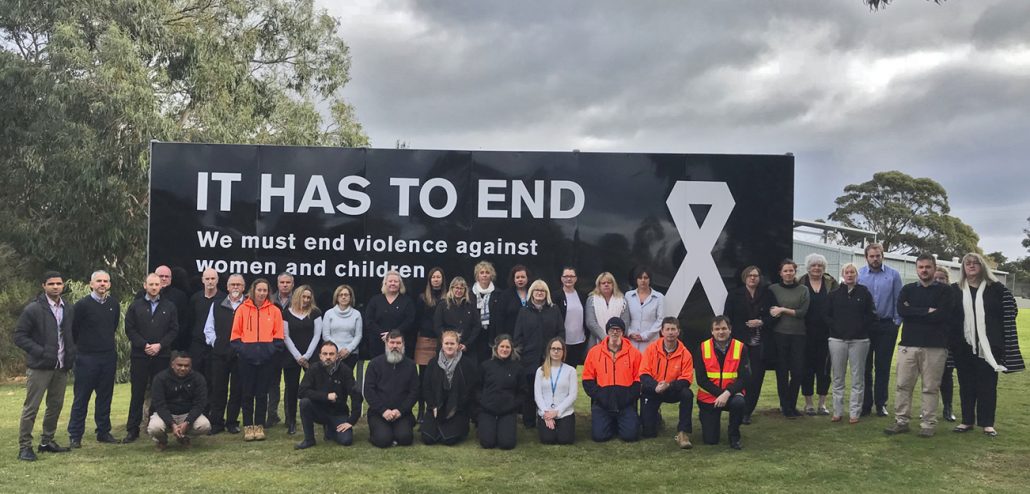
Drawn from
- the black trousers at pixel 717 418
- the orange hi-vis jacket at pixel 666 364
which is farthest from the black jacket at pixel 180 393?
the black trousers at pixel 717 418

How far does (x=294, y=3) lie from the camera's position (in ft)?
65.5

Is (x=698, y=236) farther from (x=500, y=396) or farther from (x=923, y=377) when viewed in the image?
(x=500, y=396)

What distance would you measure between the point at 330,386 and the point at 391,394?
22.2 inches

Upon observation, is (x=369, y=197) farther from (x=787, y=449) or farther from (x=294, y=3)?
(x=294, y=3)

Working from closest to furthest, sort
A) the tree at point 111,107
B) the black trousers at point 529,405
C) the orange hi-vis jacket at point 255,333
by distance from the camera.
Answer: the orange hi-vis jacket at point 255,333 < the black trousers at point 529,405 < the tree at point 111,107

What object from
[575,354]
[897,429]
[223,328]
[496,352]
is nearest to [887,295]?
[897,429]

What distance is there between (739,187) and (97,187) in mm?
13212

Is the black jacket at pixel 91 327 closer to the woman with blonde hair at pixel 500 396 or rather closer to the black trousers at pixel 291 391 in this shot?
the black trousers at pixel 291 391

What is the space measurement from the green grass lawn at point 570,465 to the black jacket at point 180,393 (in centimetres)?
34

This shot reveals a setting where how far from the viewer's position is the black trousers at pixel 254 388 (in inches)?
275

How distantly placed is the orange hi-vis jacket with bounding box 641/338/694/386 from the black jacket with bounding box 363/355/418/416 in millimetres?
2126

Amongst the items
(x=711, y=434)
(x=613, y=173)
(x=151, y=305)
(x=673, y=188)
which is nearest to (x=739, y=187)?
(x=673, y=188)

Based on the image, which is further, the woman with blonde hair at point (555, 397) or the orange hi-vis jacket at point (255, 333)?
the orange hi-vis jacket at point (255, 333)

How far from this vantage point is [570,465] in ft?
19.8
